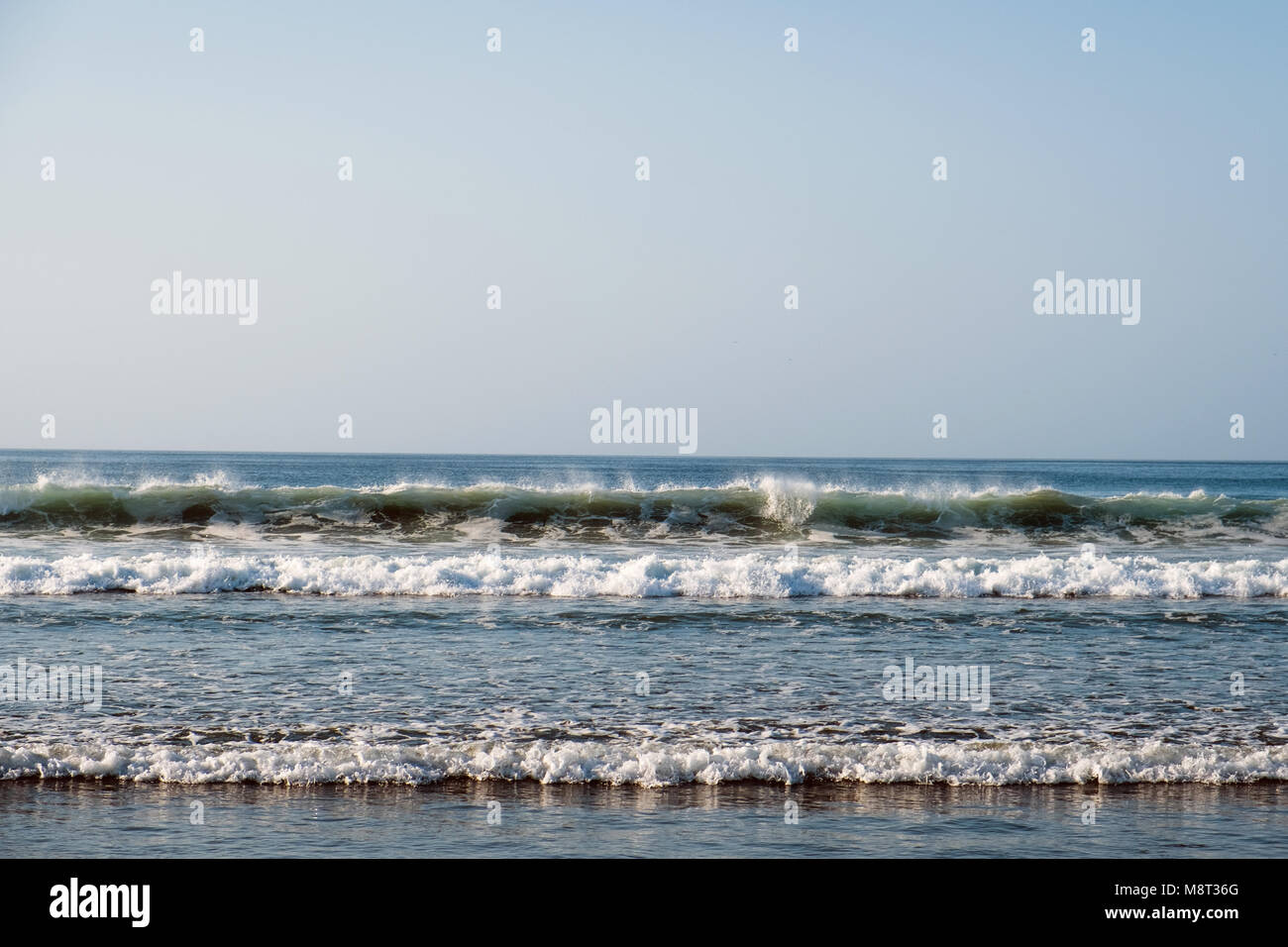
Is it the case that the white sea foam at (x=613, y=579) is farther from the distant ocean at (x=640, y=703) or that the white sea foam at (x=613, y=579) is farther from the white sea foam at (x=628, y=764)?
the white sea foam at (x=628, y=764)

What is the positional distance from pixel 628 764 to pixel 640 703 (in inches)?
78.8

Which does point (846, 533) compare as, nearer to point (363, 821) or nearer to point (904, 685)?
point (904, 685)

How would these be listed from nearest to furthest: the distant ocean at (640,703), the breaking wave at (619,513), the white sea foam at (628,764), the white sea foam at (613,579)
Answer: the distant ocean at (640,703), the white sea foam at (628,764), the white sea foam at (613,579), the breaking wave at (619,513)

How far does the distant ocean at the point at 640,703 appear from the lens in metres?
6.39

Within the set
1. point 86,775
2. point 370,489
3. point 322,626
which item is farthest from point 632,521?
point 86,775

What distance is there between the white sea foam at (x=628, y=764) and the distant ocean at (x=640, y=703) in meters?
0.02

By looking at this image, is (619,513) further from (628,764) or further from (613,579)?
(628,764)

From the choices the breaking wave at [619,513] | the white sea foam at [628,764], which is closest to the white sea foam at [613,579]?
the breaking wave at [619,513]

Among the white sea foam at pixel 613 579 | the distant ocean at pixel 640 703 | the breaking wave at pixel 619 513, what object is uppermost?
the breaking wave at pixel 619 513

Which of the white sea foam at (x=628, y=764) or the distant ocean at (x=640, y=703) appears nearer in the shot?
the distant ocean at (x=640, y=703)

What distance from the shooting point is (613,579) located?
1702cm

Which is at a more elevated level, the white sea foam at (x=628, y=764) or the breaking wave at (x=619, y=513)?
the breaking wave at (x=619, y=513)


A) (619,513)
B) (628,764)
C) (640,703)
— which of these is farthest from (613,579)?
(619,513)

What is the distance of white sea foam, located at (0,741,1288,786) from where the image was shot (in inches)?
284
